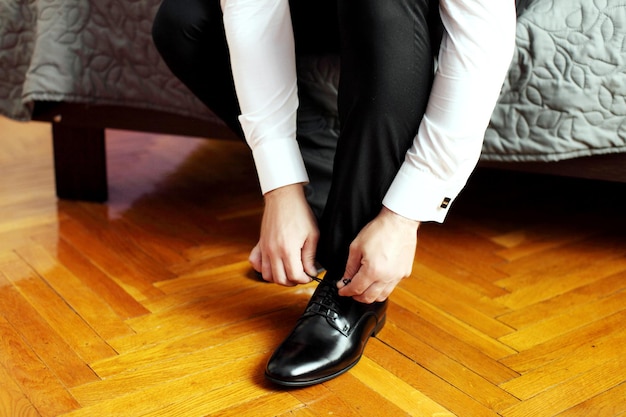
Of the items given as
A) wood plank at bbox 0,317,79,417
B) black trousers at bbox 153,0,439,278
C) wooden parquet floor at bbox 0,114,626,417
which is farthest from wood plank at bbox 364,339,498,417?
wood plank at bbox 0,317,79,417

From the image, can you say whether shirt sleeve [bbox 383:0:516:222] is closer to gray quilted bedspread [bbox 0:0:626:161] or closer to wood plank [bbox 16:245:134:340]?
gray quilted bedspread [bbox 0:0:626:161]

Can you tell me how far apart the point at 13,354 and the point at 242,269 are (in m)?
0.33

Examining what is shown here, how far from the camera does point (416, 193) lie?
709mm

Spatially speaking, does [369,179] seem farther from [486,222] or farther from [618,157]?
[486,222]

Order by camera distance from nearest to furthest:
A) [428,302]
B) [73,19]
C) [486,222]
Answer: [428,302] < [73,19] < [486,222]

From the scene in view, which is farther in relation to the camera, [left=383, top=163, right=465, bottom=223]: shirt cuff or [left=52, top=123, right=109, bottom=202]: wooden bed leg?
[left=52, top=123, right=109, bottom=202]: wooden bed leg

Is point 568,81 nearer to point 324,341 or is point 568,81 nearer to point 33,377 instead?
point 324,341

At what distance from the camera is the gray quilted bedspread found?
35.9 inches

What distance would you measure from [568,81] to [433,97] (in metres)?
0.30

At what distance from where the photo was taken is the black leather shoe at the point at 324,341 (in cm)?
73

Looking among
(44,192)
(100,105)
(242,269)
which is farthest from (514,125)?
(44,192)

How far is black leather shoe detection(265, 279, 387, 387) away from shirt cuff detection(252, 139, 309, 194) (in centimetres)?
12

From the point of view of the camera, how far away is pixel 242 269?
40.0 inches

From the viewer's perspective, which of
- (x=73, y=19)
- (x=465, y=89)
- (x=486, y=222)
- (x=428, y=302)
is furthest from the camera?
(x=486, y=222)
